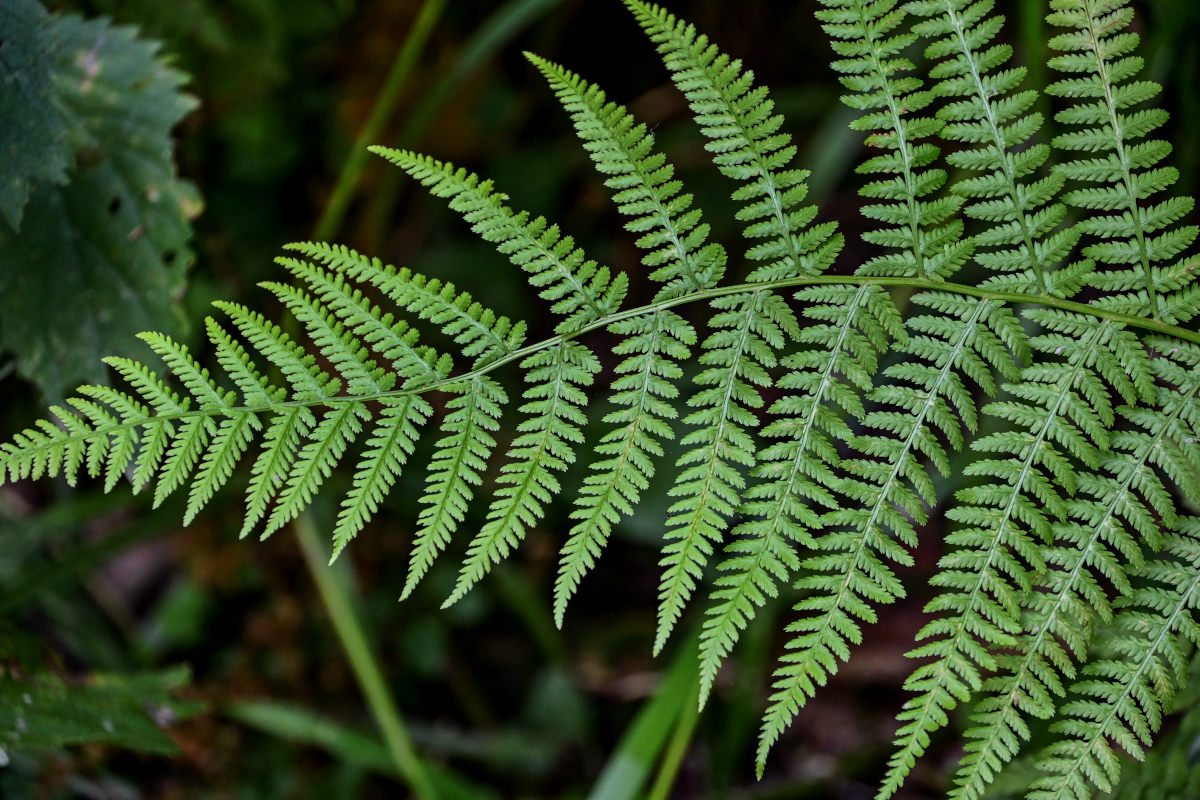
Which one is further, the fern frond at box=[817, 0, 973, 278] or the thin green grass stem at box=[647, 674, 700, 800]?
the thin green grass stem at box=[647, 674, 700, 800]

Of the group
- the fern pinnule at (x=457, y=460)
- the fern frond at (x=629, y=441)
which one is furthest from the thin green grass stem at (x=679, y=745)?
the fern pinnule at (x=457, y=460)

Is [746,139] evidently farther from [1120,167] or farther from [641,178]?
[1120,167]

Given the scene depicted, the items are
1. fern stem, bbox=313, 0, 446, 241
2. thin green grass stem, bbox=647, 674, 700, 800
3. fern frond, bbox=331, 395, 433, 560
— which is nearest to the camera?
fern frond, bbox=331, 395, 433, 560

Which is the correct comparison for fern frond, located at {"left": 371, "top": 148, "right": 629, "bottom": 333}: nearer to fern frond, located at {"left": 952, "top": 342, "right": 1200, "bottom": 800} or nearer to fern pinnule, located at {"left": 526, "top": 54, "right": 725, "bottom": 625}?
fern pinnule, located at {"left": 526, "top": 54, "right": 725, "bottom": 625}

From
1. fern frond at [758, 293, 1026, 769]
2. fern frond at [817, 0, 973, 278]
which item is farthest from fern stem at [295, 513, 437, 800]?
fern frond at [817, 0, 973, 278]

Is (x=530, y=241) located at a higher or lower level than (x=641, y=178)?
lower

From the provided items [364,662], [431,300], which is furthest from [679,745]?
[431,300]
